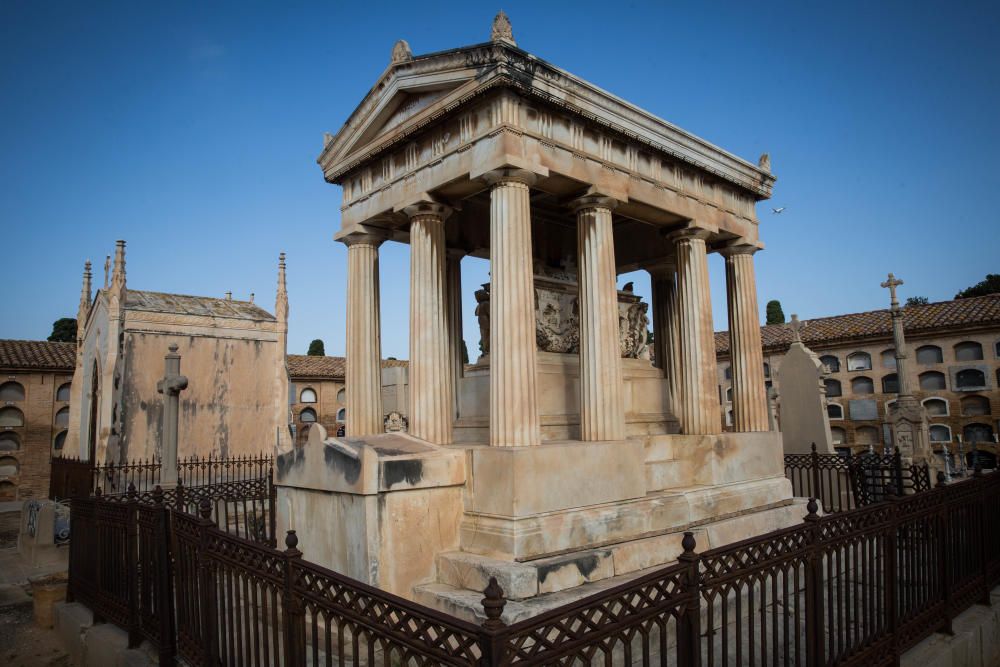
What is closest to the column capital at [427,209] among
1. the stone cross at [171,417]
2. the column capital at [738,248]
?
the column capital at [738,248]

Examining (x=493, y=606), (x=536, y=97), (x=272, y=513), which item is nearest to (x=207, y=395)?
(x=272, y=513)

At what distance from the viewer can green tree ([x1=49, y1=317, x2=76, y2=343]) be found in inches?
2040

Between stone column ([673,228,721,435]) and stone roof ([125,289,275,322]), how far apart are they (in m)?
16.7

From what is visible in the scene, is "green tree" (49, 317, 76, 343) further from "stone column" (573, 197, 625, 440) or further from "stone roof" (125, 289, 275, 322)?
"stone column" (573, 197, 625, 440)

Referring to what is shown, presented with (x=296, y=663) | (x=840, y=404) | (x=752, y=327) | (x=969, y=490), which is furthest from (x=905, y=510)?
(x=840, y=404)

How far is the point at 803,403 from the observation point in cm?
1457

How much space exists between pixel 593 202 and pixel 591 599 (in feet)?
16.9

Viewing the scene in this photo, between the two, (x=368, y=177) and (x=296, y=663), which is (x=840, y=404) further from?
(x=296, y=663)

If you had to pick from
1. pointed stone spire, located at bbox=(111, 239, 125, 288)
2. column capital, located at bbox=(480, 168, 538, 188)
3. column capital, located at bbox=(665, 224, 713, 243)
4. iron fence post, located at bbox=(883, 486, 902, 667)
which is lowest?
iron fence post, located at bbox=(883, 486, 902, 667)

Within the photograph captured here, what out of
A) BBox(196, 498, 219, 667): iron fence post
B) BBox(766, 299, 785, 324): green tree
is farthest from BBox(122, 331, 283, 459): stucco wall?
BBox(766, 299, 785, 324): green tree

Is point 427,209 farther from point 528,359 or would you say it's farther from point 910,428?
point 910,428

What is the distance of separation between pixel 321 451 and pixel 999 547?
7877mm

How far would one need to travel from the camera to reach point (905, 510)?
18.6ft

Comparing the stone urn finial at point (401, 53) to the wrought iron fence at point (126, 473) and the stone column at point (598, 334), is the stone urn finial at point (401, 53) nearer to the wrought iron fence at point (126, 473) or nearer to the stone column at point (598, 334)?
the stone column at point (598, 334)
